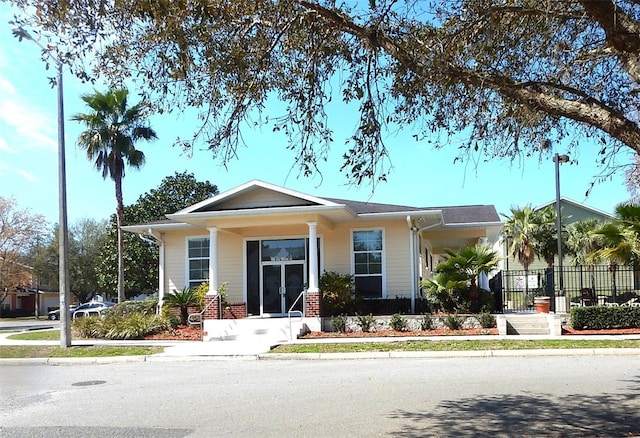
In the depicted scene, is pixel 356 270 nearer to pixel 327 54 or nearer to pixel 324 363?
pixel 324 363

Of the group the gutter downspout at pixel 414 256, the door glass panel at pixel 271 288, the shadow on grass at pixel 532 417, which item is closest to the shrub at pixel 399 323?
the gutter downspout at pixel 414 256

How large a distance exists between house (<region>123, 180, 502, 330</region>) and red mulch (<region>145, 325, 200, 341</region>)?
3.28ft

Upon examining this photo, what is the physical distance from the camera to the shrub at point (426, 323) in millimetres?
19062

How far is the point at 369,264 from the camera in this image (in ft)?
71.8

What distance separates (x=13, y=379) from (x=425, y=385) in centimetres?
842

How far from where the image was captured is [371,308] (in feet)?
69.3

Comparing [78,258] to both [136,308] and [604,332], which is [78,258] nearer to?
[136,308]

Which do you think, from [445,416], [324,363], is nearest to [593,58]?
[445,416]

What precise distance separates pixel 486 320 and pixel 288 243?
7.55 metres

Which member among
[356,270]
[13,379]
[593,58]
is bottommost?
[13,379]

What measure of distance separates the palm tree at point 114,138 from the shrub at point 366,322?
16.2 metres

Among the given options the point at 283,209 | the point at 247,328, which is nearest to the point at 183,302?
the point at 247,328

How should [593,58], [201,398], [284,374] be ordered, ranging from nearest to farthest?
[593,58], [201,398], [284,374]

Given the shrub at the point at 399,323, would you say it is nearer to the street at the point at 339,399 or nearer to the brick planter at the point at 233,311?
the brick planter at the point at 233,311
